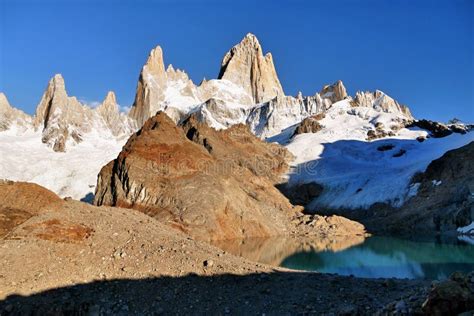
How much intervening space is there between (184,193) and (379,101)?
135085 mm

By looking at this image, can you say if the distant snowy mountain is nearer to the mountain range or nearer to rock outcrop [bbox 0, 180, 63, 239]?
the mountain range

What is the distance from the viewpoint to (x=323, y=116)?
14088cm

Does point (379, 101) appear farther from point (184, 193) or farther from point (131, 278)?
point (131, 278)

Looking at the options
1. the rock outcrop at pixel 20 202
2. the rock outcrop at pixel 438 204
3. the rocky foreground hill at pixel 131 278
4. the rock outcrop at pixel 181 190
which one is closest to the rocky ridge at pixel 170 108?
the rock outcrop at pixel 181 190

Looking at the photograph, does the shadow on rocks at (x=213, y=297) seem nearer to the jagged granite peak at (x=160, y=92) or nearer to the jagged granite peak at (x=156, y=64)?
the jagged granite peak at (x=160, y=92)

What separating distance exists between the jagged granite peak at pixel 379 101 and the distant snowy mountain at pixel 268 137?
51 cm

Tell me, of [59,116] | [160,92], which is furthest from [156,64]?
[59,116]

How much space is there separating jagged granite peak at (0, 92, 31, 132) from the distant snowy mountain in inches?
10.2

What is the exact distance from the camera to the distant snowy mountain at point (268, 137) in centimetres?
9250

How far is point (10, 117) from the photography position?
421 feet

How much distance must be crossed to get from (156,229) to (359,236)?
38.0m

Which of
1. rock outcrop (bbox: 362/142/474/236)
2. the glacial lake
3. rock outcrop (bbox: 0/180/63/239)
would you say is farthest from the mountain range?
rock outcrop (bbox: 0/180/63/239)

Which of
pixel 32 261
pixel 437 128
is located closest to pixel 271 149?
pixel 437 128

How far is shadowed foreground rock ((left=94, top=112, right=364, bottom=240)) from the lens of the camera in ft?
160
